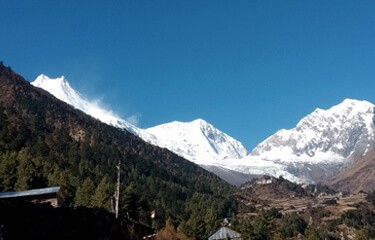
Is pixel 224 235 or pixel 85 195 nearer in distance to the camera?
pixel 85 195

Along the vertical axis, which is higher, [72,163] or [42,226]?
[72,163]

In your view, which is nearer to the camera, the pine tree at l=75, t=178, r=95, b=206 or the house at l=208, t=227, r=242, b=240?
the pine tree at l=75, t=178, r=95, b=206

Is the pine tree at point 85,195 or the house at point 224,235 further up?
the pine tree at point 85,195

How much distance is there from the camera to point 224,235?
13262cm

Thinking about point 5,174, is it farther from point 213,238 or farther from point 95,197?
point 213,238

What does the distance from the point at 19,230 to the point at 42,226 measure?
3.71 meters

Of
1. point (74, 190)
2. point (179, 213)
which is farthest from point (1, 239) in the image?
point (179, 213)

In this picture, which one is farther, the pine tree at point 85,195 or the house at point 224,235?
the house at point 224,235

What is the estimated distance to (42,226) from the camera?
1609 inches

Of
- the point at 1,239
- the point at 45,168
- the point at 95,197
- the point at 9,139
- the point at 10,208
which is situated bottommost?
the point at 1,239

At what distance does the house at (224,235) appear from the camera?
131 metres

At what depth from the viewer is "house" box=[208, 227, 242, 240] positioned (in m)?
131

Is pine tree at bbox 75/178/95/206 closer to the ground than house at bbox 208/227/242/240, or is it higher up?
higher up

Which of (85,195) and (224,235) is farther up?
(85,195)
